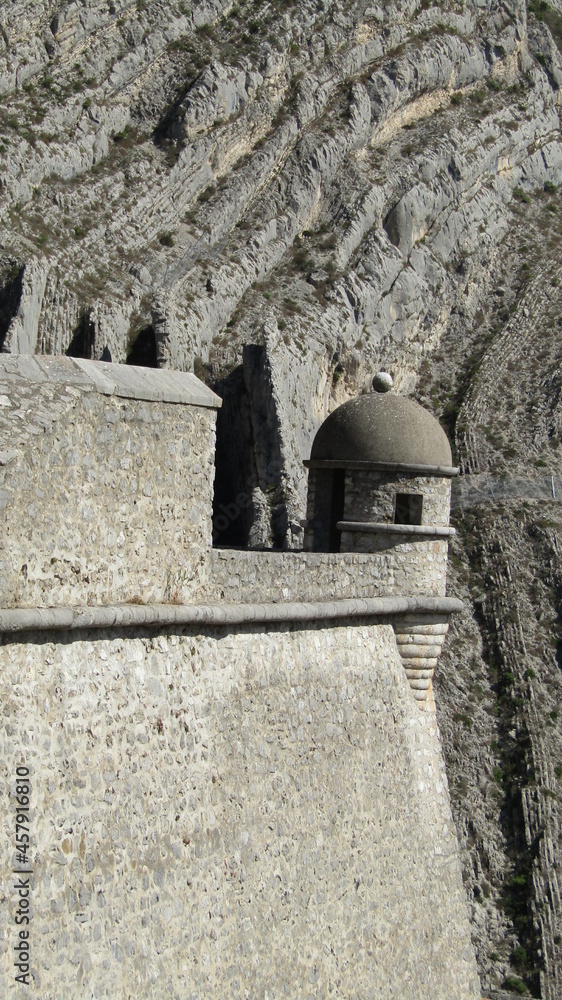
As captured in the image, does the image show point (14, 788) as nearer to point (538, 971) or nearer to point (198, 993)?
point (198, 993)

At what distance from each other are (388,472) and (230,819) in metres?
4.73

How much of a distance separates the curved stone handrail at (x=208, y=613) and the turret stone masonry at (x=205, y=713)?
3cm

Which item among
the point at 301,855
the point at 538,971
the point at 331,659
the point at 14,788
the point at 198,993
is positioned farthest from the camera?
the point at 538,971

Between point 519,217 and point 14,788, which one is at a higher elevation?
point 519,217

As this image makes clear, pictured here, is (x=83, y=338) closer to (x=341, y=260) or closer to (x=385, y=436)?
(x=341, y=260)

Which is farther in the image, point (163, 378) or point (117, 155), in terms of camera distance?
point (117, 155)

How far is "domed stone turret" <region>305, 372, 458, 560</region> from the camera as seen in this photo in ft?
46.3

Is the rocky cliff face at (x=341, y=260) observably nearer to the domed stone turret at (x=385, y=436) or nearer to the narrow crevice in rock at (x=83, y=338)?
the narrow crevice in rock at (x=83, y=338)

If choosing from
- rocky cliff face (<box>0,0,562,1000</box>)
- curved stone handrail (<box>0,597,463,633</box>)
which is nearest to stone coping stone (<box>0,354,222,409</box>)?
curved stone handrail (<box>0,597,463,633</box>)

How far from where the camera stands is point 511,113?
134 feet

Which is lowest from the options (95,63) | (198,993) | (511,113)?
(198,993)

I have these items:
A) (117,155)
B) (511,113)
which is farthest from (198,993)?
(511,113)

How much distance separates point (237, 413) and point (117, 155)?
7962mm

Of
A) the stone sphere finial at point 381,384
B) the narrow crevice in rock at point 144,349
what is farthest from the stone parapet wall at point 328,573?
the narrow crevice in rock at point 144,349
